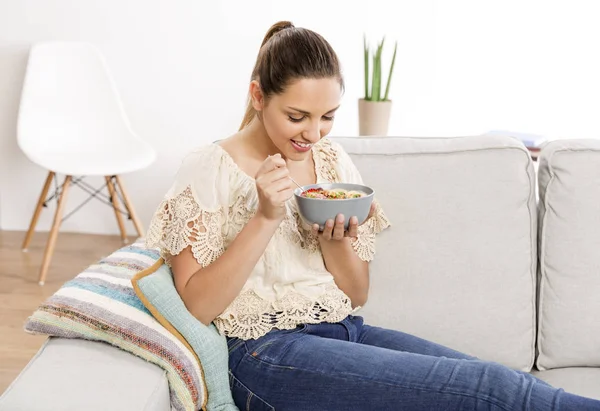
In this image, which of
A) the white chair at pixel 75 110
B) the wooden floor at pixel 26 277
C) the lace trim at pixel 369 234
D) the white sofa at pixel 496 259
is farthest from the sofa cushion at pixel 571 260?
the white chair at pixel 75 110

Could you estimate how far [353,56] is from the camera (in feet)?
12.2

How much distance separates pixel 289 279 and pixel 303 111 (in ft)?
1.15

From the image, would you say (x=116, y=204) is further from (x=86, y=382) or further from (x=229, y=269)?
(x=86, y=382)

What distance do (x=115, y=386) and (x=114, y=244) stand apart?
2514 mm

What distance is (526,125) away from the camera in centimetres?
370

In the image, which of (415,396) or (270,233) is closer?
(415,396)

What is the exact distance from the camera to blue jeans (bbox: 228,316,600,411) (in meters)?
1.39

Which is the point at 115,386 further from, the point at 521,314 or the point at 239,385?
the point at 521,314

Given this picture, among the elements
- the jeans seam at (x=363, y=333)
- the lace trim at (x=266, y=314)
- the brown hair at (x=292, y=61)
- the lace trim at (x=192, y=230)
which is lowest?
the jeans seam at (x=363, y=333)

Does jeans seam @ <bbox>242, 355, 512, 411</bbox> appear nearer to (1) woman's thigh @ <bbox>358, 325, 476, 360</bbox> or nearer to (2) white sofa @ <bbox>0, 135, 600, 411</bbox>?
(1) woman's thigh @ <bbox>358, 325, 476, 360</bbox>

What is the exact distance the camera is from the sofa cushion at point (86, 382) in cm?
129

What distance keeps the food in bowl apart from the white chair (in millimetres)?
2124

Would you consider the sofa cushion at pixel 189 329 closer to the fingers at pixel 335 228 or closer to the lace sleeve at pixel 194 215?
the lace sleeve at pixel 194 215

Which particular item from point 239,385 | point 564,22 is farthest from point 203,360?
point 564,22
